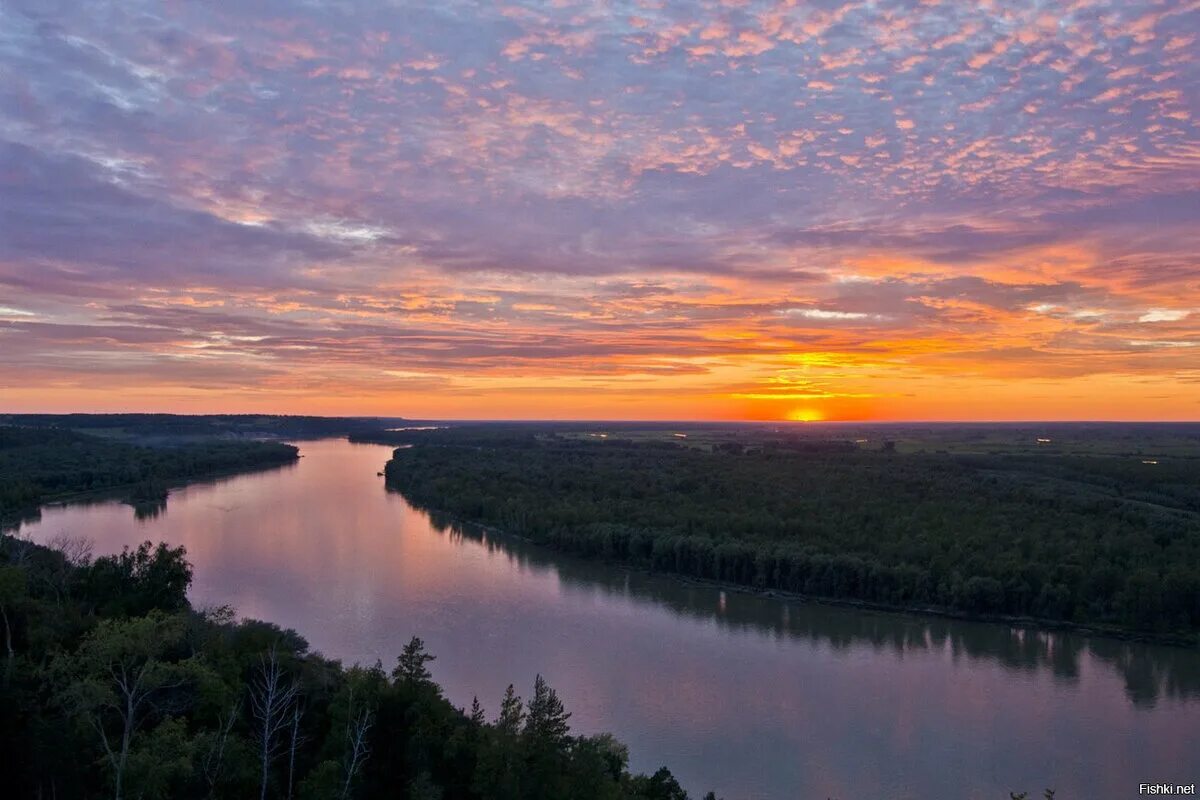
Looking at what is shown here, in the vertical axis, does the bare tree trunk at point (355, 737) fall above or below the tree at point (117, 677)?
below

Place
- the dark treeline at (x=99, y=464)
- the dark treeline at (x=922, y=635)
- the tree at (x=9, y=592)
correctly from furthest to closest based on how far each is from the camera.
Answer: the dark treeline at (x=99, y=464) < the dark treeline at (x=922, y=635) < the tree at (x=9, y=592)

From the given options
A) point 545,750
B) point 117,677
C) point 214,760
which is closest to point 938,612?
point 545,750

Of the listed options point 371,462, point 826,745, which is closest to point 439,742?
point 826,745

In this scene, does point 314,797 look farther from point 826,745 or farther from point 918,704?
point 918,704

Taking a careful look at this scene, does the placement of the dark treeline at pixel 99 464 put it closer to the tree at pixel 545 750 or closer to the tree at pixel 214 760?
the tree at pixel 214 760

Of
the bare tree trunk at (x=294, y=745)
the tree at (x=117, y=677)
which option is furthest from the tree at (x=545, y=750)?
the tree at (x=117, y=677)

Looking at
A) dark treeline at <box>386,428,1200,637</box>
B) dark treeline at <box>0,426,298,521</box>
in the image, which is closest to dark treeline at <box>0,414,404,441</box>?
dark treeline at <box>0,426,298,521</box>
